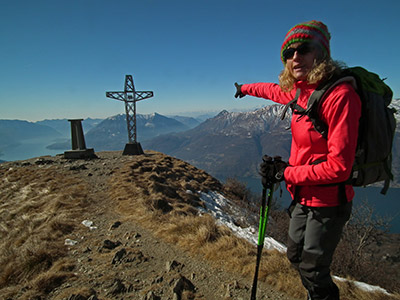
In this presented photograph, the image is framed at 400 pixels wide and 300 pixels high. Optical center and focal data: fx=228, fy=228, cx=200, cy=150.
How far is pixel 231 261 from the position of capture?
480 cm

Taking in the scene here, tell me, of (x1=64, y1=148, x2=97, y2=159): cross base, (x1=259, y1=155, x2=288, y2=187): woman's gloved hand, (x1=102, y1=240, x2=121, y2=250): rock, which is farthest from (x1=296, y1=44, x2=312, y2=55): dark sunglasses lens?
(x1=64, y1=148, x2=97, y2=159): cross base

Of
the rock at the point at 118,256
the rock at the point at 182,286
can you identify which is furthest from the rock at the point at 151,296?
the rock at the point at 118,256

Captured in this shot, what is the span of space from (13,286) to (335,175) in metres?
5.48

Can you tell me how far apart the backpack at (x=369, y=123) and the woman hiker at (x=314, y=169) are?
0.23 feet

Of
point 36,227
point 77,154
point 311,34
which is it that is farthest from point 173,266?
point 77,154

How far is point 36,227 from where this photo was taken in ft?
23.7

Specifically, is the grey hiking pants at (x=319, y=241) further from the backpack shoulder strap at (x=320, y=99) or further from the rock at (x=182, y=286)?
the rock at (x=182, y=286)

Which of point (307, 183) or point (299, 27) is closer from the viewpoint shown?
point (307, 183)

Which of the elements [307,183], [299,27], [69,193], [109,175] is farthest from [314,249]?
[109,175]

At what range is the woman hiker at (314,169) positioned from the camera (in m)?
2.00

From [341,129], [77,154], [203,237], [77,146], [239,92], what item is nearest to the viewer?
[341,129]

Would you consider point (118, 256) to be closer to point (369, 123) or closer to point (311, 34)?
point (369, 123)

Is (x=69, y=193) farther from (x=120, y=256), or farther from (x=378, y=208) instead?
(x=378, y=208)

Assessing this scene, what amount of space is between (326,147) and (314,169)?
0.90 feet
